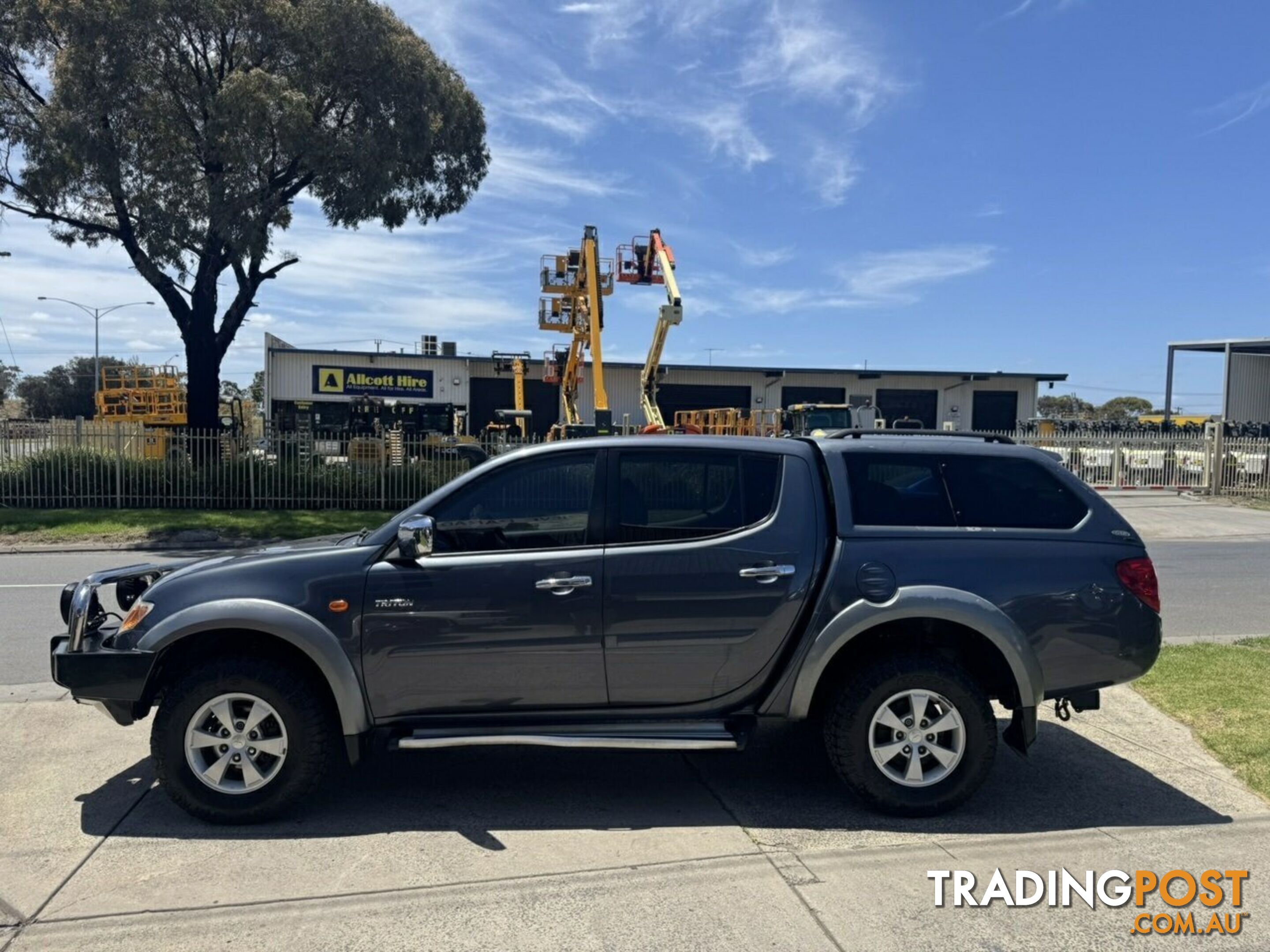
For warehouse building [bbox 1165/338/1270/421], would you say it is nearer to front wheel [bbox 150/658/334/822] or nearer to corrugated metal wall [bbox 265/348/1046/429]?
corrugated metal wall [bbox 265/348/1046/429]

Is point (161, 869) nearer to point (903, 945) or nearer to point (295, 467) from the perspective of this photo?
point (903, 945)

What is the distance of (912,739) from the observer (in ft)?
14.7

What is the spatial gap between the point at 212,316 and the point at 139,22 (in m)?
6.12

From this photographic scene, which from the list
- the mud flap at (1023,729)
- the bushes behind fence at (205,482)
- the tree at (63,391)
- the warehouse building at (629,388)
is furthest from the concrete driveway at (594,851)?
the tree at (63,391)

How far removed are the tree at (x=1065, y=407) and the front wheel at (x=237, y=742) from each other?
372ft

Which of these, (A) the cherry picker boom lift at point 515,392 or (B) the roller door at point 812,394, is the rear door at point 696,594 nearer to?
(A) the cherry picker boom lift at point 515,392

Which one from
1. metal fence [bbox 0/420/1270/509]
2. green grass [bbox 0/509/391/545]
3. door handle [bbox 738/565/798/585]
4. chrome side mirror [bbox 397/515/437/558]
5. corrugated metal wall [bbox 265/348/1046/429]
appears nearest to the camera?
chrome side mirror [bbox 397/515/437/558]

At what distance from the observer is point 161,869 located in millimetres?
3939

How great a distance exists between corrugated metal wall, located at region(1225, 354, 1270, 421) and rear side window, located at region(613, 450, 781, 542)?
50.5m

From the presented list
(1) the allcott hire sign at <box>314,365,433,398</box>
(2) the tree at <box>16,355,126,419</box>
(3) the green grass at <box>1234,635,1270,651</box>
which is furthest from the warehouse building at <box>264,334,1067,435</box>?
(2) the tree at <box>16,355,126,419</box>

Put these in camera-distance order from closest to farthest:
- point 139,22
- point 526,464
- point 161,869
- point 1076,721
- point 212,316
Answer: point 161,869, point 526,464, point 1076,721, point 139,22, point 212,316

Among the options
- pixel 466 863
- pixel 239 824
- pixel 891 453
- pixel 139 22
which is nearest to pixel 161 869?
pixel 239 824

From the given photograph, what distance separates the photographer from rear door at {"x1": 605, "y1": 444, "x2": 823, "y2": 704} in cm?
440
